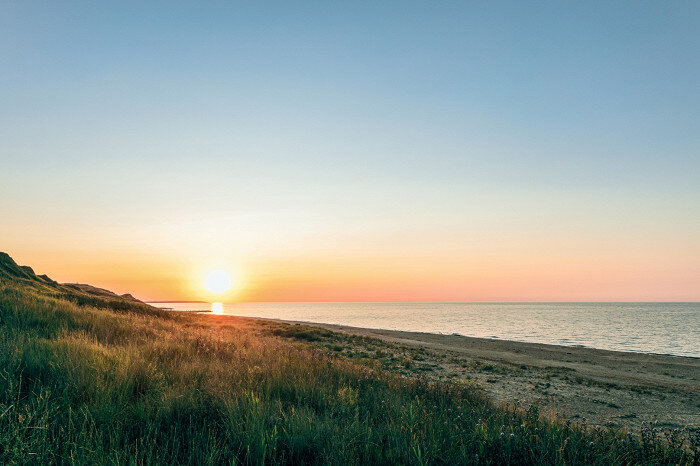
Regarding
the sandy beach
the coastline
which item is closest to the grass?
the coastline

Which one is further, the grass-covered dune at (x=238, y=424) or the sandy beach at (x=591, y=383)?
the sandy beach at (x=591, y=383)

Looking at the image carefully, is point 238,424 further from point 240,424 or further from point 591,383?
point 591,383

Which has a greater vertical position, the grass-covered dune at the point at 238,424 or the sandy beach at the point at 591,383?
the grass-covered dune at the point at 238,424

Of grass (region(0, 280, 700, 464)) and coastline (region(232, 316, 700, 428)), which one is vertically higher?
grass (region(0, 280, 700, 464))

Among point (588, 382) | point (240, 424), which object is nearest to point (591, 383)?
point (588, 382)

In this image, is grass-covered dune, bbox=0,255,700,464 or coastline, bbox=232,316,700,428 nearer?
grass-covered dune, bbox=0,255,700,464

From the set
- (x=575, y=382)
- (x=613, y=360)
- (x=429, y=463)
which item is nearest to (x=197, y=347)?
(x=429, y=463)

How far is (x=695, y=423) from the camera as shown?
494 inches

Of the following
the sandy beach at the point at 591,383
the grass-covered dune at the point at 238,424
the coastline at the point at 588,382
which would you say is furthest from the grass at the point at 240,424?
the sandy beach at the point at 591,383

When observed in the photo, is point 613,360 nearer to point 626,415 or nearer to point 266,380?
point 626,415

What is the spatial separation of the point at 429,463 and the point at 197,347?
7.82 meters

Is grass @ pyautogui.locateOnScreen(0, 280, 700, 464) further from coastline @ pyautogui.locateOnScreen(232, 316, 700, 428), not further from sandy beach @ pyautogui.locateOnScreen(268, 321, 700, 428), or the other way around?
sandy beach @ pyautogui.locateOnScreen(268, 321, 700, 428)

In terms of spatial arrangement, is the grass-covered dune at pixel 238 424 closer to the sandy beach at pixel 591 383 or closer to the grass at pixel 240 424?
the grass at pixel 240 424

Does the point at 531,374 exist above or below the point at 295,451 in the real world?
below
